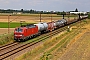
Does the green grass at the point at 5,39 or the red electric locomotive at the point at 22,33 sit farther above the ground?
the red electric locomotive at the point at 22,33

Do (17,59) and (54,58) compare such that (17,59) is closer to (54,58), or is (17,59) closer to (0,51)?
(54,58)

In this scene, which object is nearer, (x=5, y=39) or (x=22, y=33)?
(x=5, y=39)

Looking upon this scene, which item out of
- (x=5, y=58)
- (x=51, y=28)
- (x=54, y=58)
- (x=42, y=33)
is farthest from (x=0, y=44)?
(x=51, y=28)

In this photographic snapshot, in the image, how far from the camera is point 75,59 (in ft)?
70.2

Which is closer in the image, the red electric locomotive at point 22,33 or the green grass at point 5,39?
the green grass at point 5,39

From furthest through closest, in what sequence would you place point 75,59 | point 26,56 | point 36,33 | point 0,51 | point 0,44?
point 36,33, point 0,44, point 0,51, point 26,56, point 75,59

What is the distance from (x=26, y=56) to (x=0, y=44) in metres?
11.1

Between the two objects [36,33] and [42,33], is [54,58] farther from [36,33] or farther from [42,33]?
[42,33]

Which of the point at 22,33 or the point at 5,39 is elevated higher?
the point at 22,33

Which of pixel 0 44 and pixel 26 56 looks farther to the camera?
pixel 0 44

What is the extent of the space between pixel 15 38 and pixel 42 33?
1562 centimetres

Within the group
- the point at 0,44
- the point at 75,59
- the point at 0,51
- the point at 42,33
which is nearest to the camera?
the point at 75,59

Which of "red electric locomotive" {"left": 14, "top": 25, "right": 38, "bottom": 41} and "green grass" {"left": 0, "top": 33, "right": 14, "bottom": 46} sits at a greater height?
"red electric locomotive" {"left": 14, "top": 25, "right": 38, "bottom": 41}

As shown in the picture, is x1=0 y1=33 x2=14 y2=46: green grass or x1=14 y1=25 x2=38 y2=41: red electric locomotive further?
x1=14 y1=25 x2=38 y2=41: red electric locomotive
